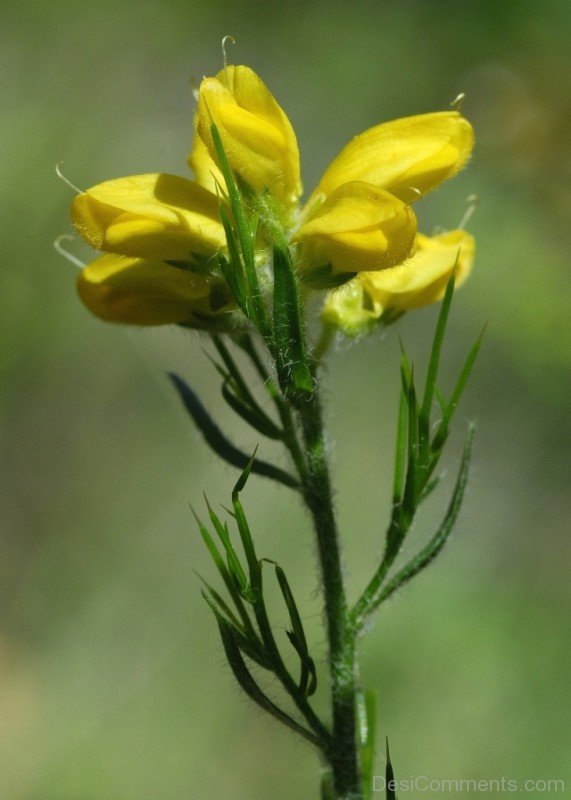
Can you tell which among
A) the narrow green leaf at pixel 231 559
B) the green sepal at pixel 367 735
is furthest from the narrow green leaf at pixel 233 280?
the green sepal at pixel 367 735

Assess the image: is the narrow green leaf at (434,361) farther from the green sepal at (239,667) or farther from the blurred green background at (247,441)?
the blurred green background at (247,441)

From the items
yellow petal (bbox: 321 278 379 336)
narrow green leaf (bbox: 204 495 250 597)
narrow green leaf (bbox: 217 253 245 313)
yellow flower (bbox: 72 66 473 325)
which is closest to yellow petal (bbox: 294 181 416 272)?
yellow flower (bbox: 72 66 473 325)

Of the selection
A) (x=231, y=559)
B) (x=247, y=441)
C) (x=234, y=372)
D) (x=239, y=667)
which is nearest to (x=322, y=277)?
(x=234, y=372)

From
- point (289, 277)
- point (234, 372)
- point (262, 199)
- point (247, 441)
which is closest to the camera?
point (289, 277)

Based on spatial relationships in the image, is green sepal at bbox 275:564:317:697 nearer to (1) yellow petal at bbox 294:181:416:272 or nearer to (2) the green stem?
(2) the green stem

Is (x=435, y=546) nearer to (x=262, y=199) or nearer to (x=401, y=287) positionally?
(x=401, y=287)
